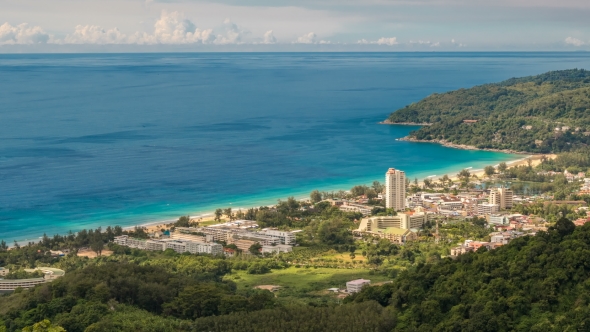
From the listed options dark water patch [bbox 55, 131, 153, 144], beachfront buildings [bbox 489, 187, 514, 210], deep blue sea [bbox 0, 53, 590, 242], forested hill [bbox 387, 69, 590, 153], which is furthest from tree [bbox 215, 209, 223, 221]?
forested hill [bbox 387, 69, 590, 153]

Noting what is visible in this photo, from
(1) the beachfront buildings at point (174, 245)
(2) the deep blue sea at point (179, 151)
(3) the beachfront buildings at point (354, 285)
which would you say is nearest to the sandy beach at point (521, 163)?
(2) the deep blue sea at point (179, 151)

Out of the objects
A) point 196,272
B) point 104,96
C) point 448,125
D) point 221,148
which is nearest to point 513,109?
point 448,125

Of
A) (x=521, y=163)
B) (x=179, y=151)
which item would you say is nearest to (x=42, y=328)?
(x=179, y=151)

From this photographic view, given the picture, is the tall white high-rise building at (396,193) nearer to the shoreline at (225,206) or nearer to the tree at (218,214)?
the shoreline at (225,206)

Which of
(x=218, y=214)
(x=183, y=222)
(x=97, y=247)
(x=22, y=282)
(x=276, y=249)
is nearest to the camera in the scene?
(x=22, y=282)

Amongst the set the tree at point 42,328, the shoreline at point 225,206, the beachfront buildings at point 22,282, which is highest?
the tree at point 42,328

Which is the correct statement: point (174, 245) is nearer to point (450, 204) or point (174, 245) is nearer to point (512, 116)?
point (450, 204)
